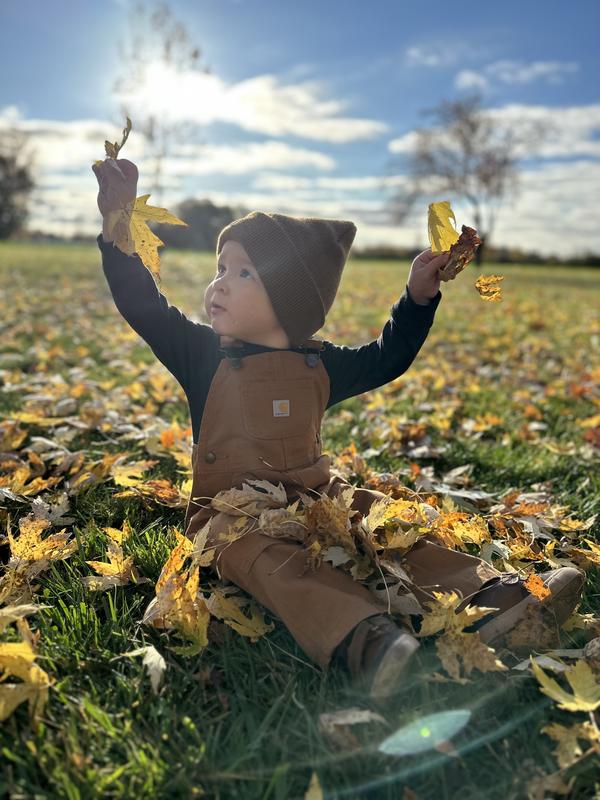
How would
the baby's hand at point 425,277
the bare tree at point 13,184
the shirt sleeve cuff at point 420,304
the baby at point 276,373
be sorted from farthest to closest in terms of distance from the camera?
the bare tree at point 13,184
the shirt sleeve cuff at point 420,304
the baby's hand at point 425,277
the baby at point 276,373

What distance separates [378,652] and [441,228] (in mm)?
1306

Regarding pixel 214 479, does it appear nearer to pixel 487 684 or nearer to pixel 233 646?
pixel 233 646

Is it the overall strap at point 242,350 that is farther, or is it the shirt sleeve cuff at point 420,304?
the shirt sleeve cuff at point 420,304

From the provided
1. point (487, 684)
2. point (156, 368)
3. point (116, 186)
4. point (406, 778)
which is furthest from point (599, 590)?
point (156, 368)

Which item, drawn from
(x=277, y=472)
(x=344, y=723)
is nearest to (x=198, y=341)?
(x=277, y=472)

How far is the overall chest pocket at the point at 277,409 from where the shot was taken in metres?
2.23

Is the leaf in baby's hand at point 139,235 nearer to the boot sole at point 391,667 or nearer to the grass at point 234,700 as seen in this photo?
the grass at point 234,700

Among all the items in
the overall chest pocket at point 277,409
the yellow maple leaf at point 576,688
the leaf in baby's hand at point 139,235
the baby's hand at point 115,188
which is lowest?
the yellow maple leaf at point 576,688

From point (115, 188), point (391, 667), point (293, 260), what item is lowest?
point (391, 667)

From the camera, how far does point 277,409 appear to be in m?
2.26

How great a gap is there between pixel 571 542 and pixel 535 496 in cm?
39

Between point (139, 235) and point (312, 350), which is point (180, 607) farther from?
point (139, 235)

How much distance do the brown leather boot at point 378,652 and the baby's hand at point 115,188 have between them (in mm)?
Answer: 1475

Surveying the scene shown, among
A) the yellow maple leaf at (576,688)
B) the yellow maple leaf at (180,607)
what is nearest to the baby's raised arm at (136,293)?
the yellow maple leaf at (180,607)
